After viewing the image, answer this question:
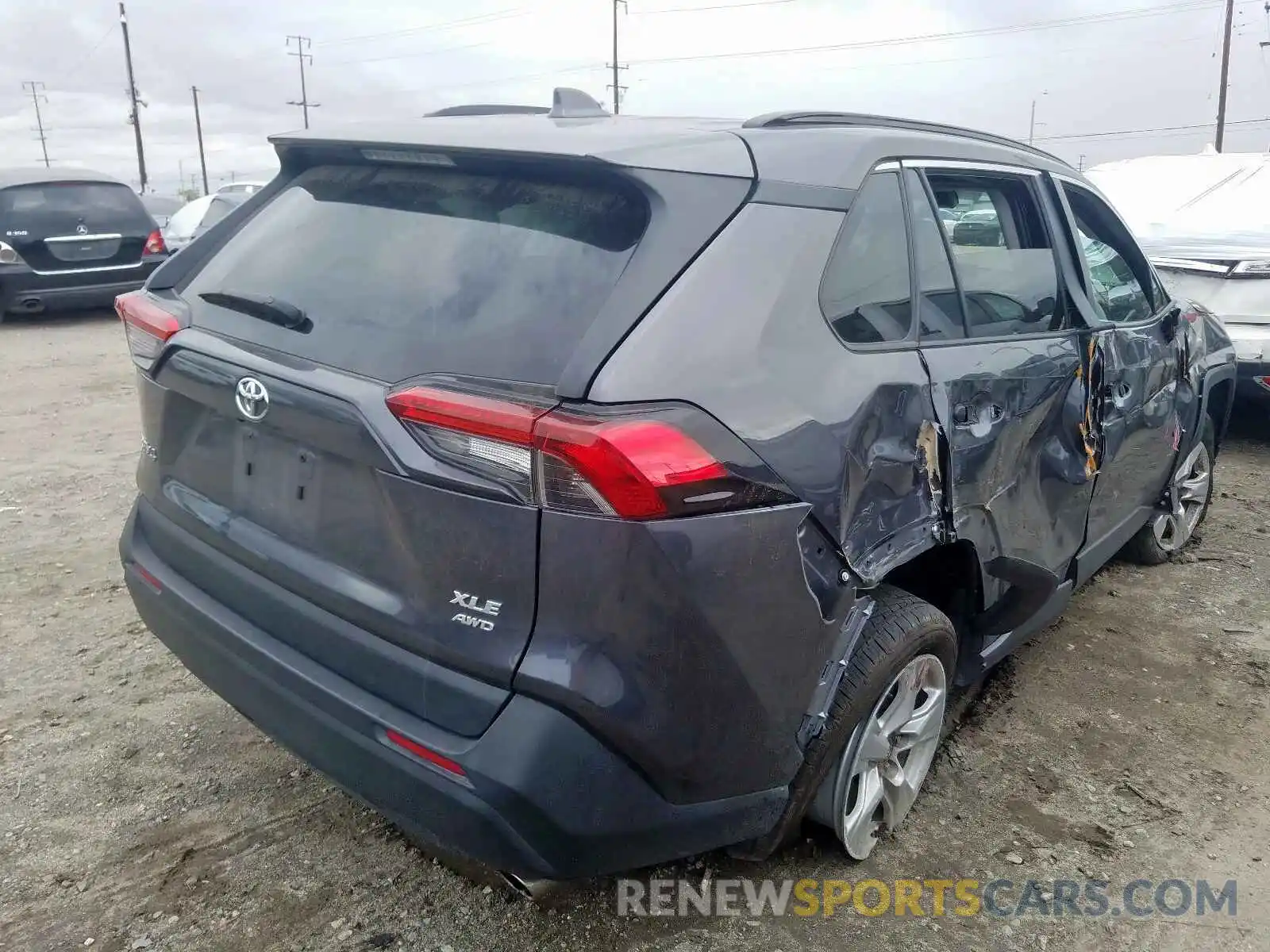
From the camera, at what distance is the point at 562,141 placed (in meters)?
2.03

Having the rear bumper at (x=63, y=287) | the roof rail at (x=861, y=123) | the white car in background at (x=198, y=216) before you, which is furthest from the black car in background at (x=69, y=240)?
the roof rail at (x=861, y=123)

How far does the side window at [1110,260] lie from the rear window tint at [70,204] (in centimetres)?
Answer: 1003

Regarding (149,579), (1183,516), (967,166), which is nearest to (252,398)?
(149,579)

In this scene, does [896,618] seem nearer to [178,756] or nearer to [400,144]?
[400,144]

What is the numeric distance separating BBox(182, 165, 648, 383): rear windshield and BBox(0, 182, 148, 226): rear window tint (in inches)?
364

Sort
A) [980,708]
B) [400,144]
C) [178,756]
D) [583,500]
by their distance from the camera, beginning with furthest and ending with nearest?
[980,708], [178,756], [400,144], [583,500]

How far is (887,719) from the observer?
2422 millimetres

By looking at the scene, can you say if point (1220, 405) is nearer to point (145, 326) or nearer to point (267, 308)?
point (267, 308)

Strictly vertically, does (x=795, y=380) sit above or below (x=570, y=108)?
below

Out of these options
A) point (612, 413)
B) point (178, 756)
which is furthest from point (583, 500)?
point (178, 756)

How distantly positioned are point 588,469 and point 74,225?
10.5m

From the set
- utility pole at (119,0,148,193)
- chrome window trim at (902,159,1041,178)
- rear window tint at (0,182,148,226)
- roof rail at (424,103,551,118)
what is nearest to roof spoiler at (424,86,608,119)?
roof rail at (424,103,551,118)

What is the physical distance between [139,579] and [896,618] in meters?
1.89

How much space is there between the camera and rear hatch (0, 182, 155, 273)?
982 cm
